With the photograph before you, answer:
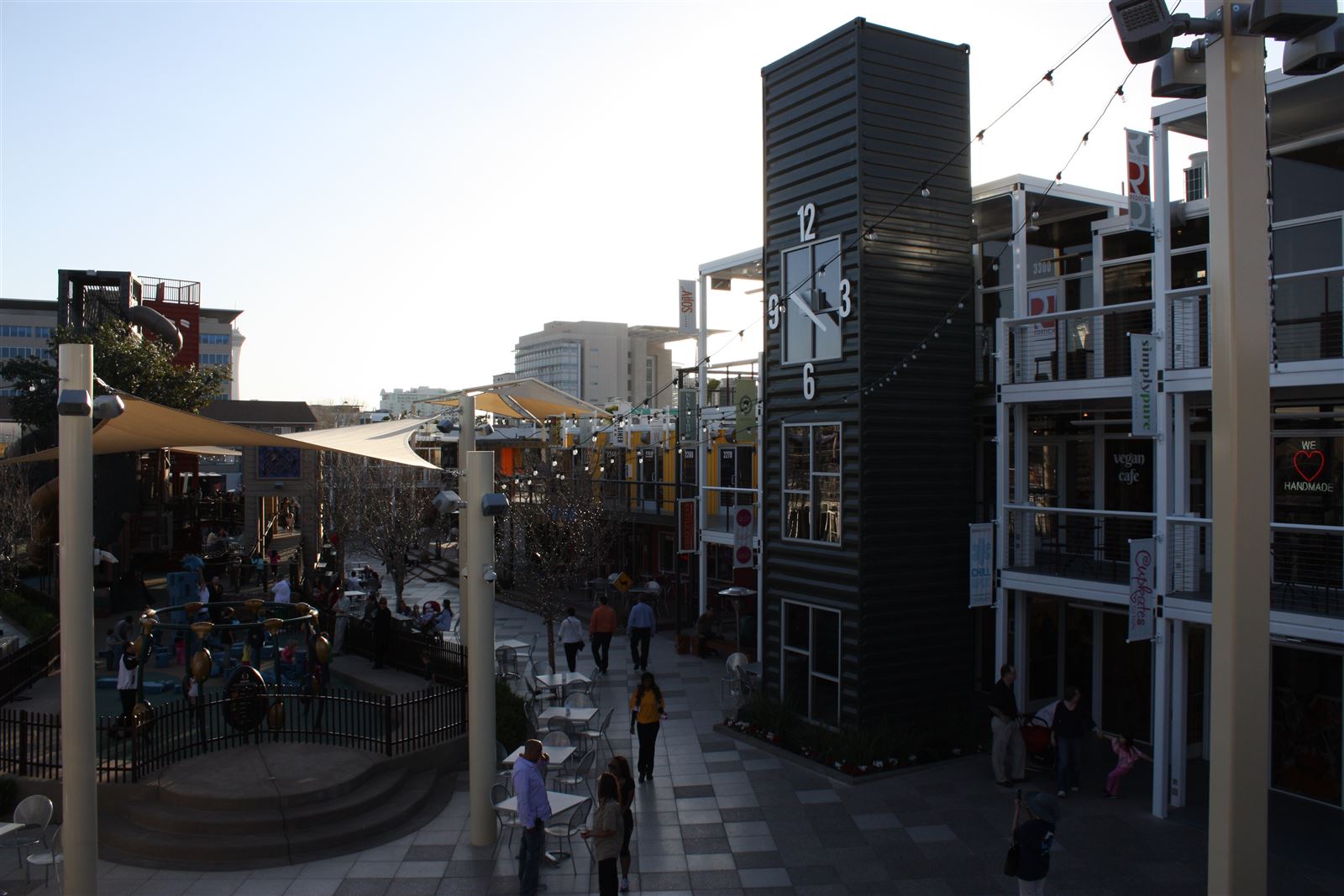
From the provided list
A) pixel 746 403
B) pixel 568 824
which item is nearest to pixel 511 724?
pixel 568 824

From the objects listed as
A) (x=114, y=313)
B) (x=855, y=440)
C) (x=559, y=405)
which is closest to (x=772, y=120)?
(x=855, y=440)

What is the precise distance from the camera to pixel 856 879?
9.49 m

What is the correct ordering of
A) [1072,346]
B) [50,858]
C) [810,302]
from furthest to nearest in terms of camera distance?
[1072,346] → [810,302] → [50,858]

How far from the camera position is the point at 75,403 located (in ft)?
26.0

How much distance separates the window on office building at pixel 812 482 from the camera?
14.0 m

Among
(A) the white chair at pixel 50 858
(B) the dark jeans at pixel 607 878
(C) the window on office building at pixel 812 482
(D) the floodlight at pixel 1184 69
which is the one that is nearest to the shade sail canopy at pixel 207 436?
(A) the white chair at pixel 50 858

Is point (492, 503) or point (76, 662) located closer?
point (76, 662)

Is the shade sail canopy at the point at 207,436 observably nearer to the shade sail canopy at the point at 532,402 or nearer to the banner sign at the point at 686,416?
the shade sail canopy at the point at 532,402

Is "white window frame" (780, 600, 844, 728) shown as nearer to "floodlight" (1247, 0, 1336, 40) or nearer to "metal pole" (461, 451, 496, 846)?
"metal pole" (461, 451, 496, 846)

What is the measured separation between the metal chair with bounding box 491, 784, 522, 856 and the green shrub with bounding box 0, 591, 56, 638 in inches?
510

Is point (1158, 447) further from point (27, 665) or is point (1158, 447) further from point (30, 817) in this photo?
point (27, 665)

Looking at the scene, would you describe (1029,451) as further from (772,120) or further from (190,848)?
(190,848)

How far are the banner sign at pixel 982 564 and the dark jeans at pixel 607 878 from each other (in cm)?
703

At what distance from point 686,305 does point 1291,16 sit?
1892 centimetres
